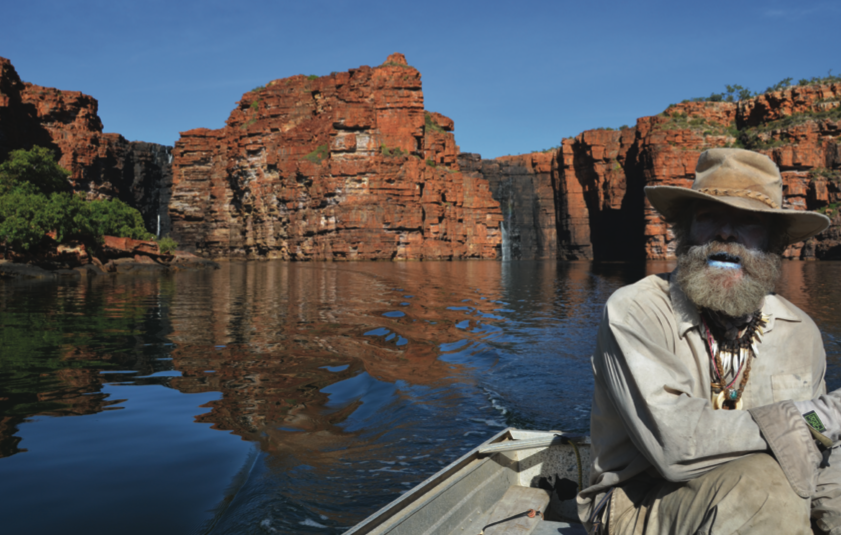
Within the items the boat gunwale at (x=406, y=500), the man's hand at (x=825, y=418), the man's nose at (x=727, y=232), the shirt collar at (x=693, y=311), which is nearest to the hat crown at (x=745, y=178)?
the man's nose at (x=727, y=232)

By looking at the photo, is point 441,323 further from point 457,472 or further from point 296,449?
point 457,472

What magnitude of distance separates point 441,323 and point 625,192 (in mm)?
77283

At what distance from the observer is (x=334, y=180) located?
72438 mm

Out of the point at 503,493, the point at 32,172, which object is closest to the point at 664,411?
the point at 503,493

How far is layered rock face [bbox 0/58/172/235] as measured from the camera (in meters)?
51.5

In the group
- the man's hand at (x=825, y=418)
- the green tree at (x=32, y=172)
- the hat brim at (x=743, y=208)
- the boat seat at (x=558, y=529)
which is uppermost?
the green tree at (x=32, y=172)

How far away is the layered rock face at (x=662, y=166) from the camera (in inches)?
2549

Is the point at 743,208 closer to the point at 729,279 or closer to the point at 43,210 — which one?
the point at 729,279


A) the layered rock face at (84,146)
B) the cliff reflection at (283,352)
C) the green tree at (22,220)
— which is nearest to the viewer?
the cliff reflection at (283,352)

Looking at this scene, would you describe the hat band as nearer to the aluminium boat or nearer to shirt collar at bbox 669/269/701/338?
shirt collar at bbox 669/269/701/338

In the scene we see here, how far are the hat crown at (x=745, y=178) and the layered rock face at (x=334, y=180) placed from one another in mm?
68064


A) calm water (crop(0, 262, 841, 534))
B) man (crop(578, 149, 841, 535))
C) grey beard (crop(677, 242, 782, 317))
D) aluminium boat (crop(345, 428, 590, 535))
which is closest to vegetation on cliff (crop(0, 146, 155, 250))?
calm water (crop(0, 262, 841, 534))

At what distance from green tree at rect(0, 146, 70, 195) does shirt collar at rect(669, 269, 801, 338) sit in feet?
155

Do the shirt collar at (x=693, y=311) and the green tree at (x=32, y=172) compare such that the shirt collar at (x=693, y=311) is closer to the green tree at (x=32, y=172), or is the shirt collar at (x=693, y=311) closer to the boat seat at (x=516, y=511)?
the boat seat at (x=516, y=511)
